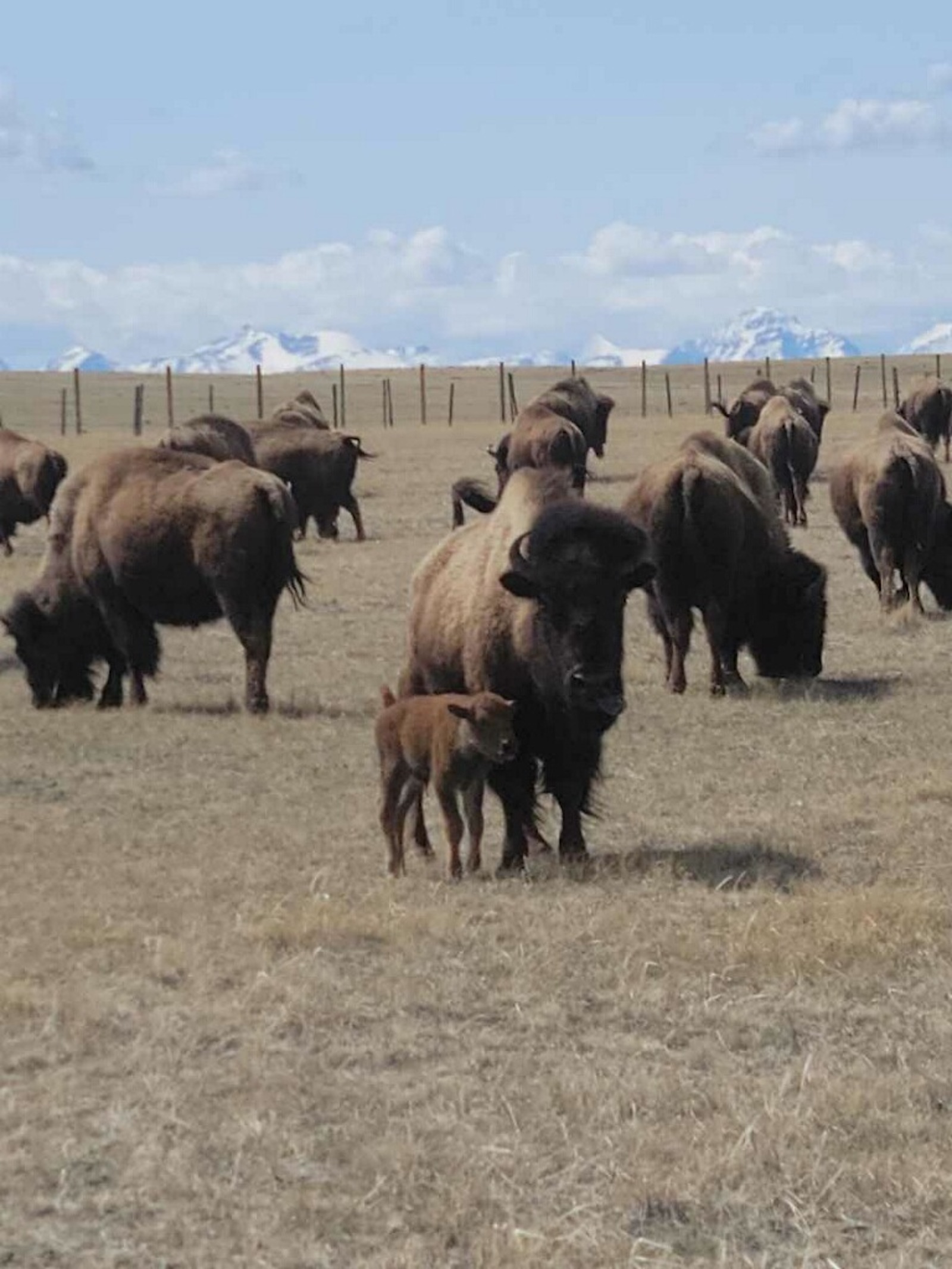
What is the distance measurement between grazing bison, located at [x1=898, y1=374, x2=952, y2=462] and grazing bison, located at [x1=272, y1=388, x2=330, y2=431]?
9.89 m

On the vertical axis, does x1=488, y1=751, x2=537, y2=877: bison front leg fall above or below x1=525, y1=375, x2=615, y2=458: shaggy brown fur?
below

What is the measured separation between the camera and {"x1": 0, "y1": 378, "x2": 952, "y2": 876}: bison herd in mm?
8695

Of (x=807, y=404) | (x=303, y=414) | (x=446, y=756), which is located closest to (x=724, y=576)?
(x=446, y=756)

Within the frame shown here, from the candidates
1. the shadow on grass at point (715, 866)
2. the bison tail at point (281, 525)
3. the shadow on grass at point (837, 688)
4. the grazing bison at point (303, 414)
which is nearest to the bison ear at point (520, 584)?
the shadow on grass at point (715, 866)

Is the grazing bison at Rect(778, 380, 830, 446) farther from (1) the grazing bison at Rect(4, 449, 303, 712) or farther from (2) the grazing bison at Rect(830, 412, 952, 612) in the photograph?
(1) the grazing bison at Rect(4, 449, 303, 712)

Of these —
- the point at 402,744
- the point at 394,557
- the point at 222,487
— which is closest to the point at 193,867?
the point at 402,744

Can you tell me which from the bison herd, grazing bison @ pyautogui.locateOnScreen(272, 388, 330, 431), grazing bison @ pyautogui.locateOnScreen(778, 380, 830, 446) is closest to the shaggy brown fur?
grazing bison @ pyautogui.locateOnScreen(778, 380, 830, 446)

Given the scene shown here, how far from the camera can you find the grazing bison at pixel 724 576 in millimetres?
13922

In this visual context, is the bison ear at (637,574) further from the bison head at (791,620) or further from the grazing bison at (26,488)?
the grazing bison at (26,488)

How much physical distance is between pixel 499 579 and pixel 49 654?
6.67 m

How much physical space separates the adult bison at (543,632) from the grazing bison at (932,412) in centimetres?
2631

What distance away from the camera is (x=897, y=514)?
17062 millimetres

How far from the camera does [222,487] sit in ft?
45.7

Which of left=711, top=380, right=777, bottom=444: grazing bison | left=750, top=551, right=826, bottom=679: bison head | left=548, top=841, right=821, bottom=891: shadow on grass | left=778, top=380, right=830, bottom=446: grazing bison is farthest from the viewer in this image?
left=778, top=380, right=830, bottom=446: grazing bison
